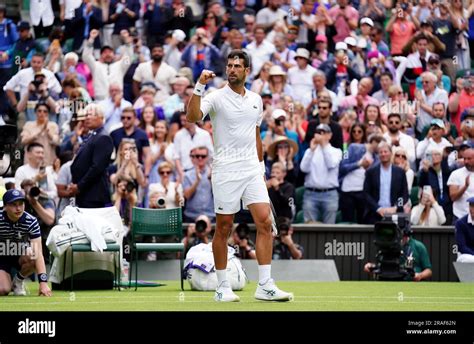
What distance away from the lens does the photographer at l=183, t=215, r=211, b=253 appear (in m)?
17.7

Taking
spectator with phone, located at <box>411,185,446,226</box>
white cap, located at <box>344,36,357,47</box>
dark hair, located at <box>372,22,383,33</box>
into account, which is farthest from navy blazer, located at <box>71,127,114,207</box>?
dark hair, located at <box>372,22,383,33</box>

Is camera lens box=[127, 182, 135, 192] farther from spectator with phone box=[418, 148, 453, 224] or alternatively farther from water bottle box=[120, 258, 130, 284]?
spectator with phone box=[418, 148, 453, 224]

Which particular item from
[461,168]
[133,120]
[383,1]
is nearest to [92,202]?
[133,120]

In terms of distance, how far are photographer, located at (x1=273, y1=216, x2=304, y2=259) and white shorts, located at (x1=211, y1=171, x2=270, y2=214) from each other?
602cm

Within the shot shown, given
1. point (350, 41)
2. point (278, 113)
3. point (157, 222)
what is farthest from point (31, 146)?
point (350, 41)

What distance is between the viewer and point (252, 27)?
22.8m

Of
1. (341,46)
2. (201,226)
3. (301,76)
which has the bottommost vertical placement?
(201,226)

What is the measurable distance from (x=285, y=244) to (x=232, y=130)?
6397 mm

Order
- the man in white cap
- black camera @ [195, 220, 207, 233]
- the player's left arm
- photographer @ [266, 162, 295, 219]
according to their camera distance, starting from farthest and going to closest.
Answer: the man in white cap → photographer @ [266, 162, 295, 219] → black camera @ [195, 220, 207, 233] → the player's left arm

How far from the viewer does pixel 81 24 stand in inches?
896

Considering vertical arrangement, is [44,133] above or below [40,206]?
above

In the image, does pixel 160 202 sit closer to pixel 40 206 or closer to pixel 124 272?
pixel 40 206

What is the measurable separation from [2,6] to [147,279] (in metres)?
6.82

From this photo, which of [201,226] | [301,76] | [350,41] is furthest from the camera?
[350,41]
